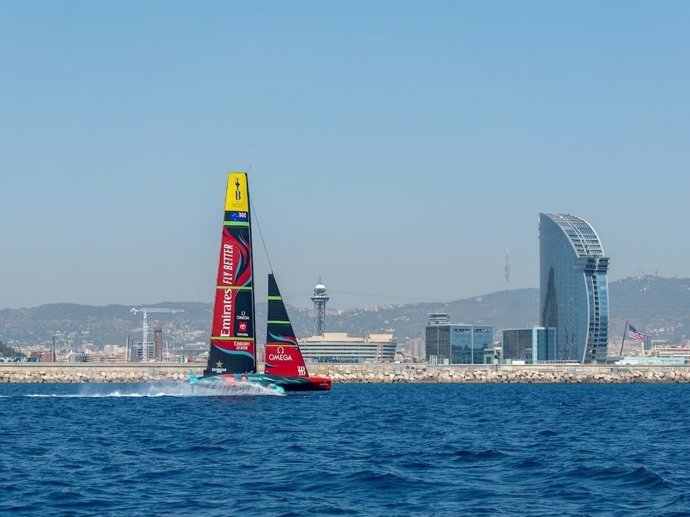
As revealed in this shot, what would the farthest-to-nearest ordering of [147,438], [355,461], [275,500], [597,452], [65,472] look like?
[147,438] < [597,452] < [355,461] < [65,472] < [275,500]

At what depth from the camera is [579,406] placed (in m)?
75.1

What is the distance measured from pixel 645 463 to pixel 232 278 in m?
40.1

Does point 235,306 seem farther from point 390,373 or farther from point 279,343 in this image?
point 390,373

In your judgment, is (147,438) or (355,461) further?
(147,438)

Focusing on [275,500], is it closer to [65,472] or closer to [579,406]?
[65,472]

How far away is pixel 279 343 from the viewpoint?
77.3 meters

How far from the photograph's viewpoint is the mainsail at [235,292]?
71.9m

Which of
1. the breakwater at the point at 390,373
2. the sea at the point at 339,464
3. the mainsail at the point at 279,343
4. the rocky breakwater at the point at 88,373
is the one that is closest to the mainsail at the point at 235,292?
the mainsail at the point at 279,343

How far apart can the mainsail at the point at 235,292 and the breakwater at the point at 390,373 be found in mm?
82316

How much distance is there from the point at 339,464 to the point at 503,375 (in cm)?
13808

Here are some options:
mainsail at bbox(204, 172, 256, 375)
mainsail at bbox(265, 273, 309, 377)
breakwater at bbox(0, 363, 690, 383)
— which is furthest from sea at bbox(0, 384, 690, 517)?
breakwater at bbox(0, 363, 690, 383)

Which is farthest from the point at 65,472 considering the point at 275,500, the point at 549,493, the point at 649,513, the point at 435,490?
the point at 649,513

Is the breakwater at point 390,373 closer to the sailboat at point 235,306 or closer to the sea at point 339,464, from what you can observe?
the sailboat at point 235,306

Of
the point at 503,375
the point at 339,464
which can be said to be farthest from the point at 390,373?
the point at 339,464
